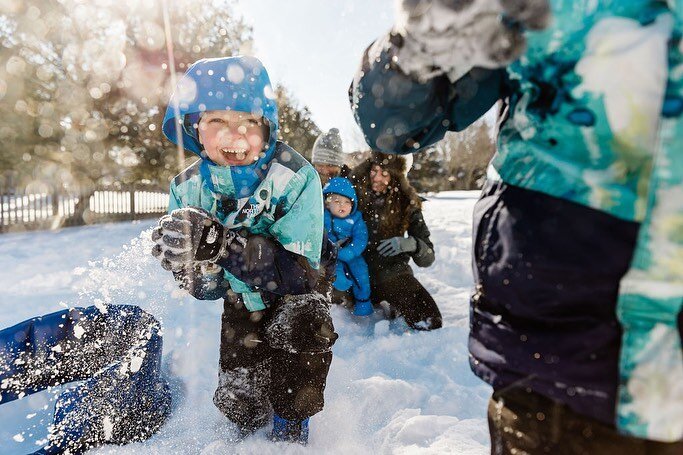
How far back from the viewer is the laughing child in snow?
1841mm

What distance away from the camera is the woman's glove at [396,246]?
403 cm

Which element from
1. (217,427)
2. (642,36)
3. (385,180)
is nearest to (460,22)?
(642,36)

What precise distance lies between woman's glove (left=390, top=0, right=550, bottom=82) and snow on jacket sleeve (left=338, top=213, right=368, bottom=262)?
10.2ft

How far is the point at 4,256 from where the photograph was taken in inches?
246

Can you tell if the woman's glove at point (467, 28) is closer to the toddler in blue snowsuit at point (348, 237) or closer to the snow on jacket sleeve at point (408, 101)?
the snow on jacket sleeve at point (408, 101)

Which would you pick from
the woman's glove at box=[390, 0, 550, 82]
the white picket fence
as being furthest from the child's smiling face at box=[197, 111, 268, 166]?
the white picket fence

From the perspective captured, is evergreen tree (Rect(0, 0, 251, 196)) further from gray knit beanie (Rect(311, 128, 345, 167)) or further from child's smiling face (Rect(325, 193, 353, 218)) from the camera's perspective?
child's smiling face (Rect(325, 193, 353, 218))

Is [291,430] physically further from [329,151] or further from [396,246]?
[329,151]

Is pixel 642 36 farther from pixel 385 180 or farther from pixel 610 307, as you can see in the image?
pixel 385 180

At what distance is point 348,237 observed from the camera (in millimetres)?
3924

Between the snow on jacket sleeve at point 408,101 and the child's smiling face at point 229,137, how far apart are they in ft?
3.08

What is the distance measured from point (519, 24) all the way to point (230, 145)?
1.38 meters

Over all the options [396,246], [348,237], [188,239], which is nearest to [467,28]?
[188,239]

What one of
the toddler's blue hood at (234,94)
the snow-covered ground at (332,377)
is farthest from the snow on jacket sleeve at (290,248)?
the snow-covered ground at (332,377)
